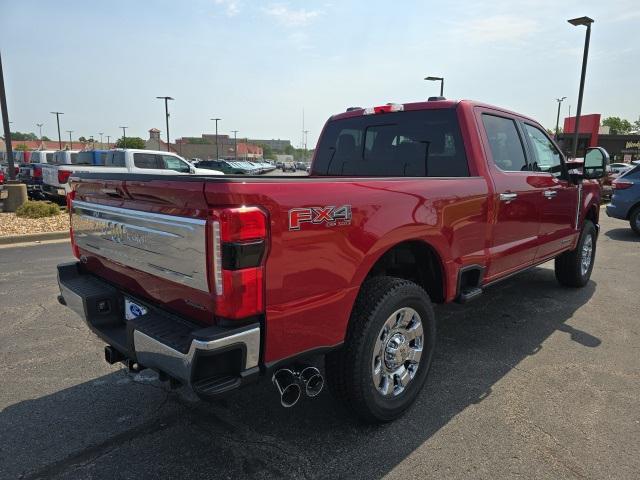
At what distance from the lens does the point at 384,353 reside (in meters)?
2.71

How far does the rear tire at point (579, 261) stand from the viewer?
5625 millimetres

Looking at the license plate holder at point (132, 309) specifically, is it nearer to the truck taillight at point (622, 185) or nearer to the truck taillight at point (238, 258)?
the truck taillight at point (238, 258)

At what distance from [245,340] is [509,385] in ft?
7.40

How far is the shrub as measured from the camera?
34.3 feet

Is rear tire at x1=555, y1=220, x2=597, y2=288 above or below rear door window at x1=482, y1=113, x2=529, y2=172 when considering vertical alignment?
below

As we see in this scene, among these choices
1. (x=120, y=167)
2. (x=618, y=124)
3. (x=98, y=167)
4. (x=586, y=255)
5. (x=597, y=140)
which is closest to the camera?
(x=586, y=255)

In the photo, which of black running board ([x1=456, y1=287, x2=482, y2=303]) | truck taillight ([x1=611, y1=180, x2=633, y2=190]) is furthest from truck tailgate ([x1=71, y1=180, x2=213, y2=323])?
truck taillight ([x1=611, y1=180, x2=633, y2=190])

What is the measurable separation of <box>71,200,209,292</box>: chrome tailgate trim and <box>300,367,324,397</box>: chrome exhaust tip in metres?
0.71

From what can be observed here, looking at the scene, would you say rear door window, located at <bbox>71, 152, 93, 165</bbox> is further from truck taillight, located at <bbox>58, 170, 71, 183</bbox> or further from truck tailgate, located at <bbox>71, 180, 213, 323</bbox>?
truck tailgate, located at <bbox>71, 180, 213, 323</bbox>

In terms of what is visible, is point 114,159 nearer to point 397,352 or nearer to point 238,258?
point 397,352

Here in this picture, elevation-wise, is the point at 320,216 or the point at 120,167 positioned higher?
the point at 320,216

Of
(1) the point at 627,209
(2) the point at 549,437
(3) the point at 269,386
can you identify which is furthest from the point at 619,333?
(1) the point at 627,209

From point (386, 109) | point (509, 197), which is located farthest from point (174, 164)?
point (509, 197)

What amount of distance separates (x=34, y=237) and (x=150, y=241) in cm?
813
